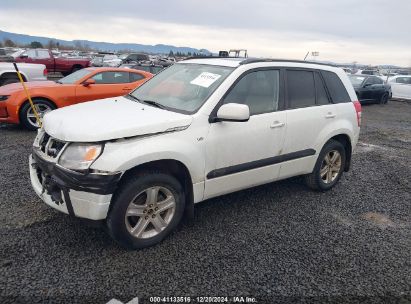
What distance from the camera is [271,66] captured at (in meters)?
3.91

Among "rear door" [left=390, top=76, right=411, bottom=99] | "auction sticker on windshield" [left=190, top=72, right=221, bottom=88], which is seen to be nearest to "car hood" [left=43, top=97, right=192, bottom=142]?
"auction sticker on windshield" [left=190, top=72, right=221, bottom=88]

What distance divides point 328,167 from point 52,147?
354 centimetres

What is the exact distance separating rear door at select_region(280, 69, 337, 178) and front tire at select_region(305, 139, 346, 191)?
16 centimetres

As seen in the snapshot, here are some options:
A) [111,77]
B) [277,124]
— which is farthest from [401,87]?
[277,124]

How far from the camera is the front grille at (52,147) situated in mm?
2959

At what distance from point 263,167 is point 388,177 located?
3077 millimetres

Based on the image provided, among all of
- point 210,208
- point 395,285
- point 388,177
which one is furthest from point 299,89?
point 388,177

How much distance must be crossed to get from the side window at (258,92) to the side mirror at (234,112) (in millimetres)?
267

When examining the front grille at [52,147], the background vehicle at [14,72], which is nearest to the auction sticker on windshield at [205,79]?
the front grille at [52,147]

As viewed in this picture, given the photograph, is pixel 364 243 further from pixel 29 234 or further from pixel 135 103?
pixel 29 234

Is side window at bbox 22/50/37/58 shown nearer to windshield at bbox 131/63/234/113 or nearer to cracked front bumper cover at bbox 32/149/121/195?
windshield at bbox 131/63/234/113

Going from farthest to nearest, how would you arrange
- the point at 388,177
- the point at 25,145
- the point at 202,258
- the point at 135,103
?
the point at 25,145 → the point at 388,177 → the point at 135,103 → the point at 202,258

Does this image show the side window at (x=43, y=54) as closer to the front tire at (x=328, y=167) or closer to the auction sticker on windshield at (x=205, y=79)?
the auction sticker on windshield at (x=205, y=79)

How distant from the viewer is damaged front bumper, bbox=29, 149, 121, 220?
8.86ft
